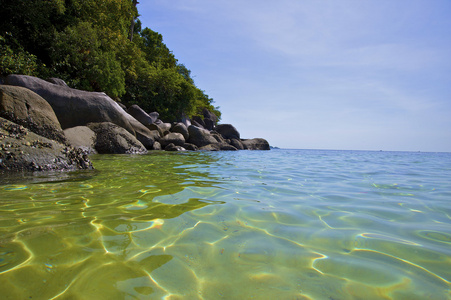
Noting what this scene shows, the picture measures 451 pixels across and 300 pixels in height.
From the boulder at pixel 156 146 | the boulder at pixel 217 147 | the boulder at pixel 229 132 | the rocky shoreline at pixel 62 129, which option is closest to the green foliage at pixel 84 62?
the rocky shoreline at pixel 62 129

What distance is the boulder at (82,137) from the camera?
309 inches

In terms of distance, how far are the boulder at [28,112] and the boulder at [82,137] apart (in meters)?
1.74

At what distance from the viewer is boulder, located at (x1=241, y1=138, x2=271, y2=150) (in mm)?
25016

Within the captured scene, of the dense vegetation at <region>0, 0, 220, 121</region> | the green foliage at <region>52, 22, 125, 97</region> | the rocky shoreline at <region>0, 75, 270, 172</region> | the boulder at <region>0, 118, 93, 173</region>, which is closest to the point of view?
the boulder at <region>0, 118, 93, 173</region>

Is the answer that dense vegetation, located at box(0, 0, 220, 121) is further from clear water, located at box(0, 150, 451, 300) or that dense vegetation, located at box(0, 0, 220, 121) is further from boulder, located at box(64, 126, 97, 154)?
clear water, located at box(0, 150, 451, 300)

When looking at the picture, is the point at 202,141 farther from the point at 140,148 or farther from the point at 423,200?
the point at 423,200

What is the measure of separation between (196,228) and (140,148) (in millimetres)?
8729

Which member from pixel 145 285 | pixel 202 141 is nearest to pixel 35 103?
pixel 145 285

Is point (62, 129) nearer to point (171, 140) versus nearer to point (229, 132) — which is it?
point (171, 140)

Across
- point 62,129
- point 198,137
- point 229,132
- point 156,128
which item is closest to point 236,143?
point 229,132

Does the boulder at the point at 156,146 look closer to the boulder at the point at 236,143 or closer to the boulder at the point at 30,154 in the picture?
the boulder at the point at 30,154

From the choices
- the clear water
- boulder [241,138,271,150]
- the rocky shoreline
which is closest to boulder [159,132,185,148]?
the rocky shoreline

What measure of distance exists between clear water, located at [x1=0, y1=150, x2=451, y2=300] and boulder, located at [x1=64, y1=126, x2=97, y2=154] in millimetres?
5710

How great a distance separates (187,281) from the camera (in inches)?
45.4
